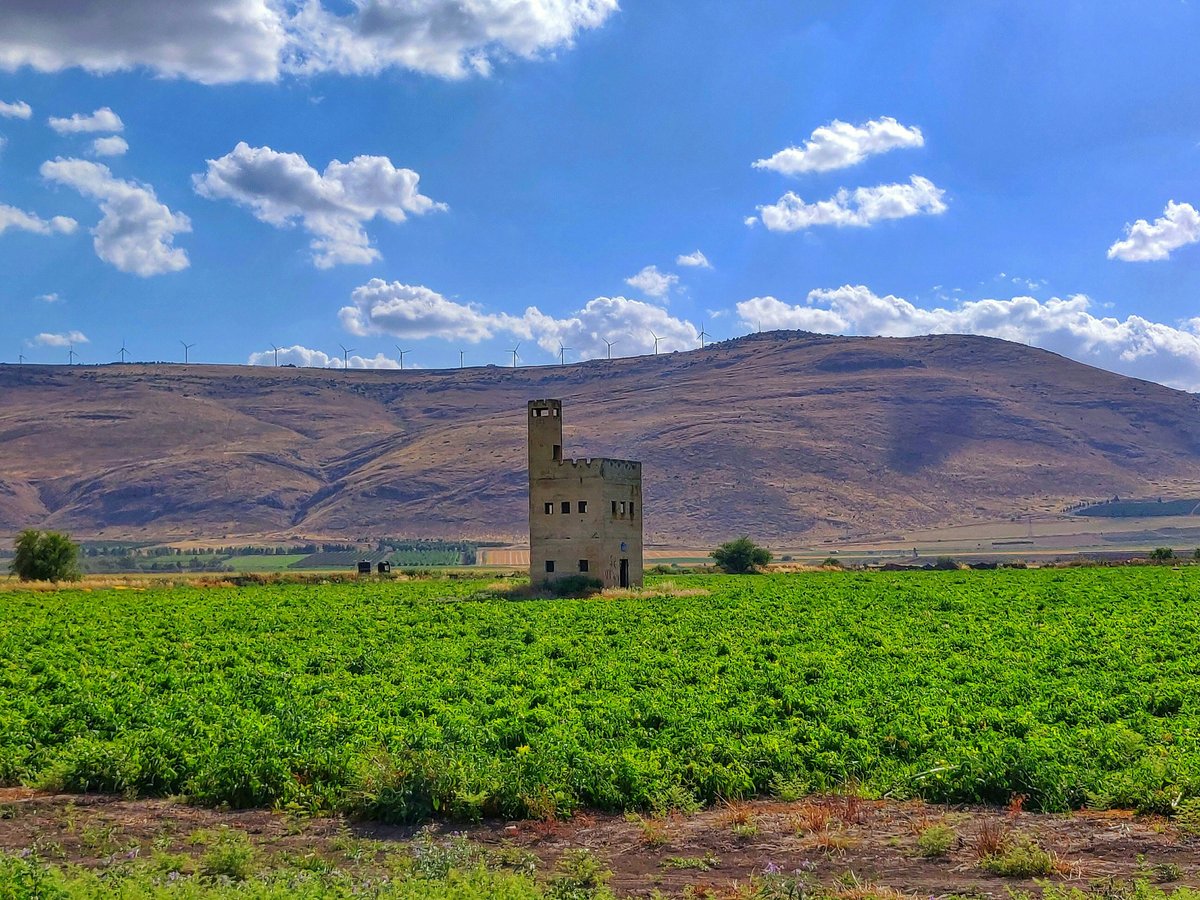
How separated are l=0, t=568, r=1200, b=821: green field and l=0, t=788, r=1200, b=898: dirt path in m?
0.54

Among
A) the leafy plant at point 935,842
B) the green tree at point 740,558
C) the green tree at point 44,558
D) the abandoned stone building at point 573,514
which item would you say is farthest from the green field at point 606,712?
the green tree at point 740,558

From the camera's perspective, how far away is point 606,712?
18375mm

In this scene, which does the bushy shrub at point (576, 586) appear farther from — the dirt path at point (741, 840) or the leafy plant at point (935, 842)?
the leafy plant at point (935, 842)

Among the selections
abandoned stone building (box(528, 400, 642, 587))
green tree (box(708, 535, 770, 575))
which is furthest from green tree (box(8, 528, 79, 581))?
green tree (box(708, 535, 770, 575))

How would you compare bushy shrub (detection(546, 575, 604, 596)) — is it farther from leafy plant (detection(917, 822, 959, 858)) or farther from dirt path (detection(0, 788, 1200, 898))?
leafy plant (detection(917, 822, 959, 858))

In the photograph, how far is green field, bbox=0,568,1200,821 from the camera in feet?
48.0

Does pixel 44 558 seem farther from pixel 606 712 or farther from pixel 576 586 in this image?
pixel 606 712

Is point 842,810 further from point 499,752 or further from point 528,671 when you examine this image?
point 528,671

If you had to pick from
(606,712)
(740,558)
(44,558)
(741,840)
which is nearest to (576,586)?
(740,558)

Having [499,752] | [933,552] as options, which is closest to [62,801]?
[499,752]

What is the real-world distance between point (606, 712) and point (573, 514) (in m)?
39.1

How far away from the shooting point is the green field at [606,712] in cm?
1463

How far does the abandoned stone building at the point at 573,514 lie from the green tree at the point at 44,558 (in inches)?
1319

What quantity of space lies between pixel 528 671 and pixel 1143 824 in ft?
42.8
